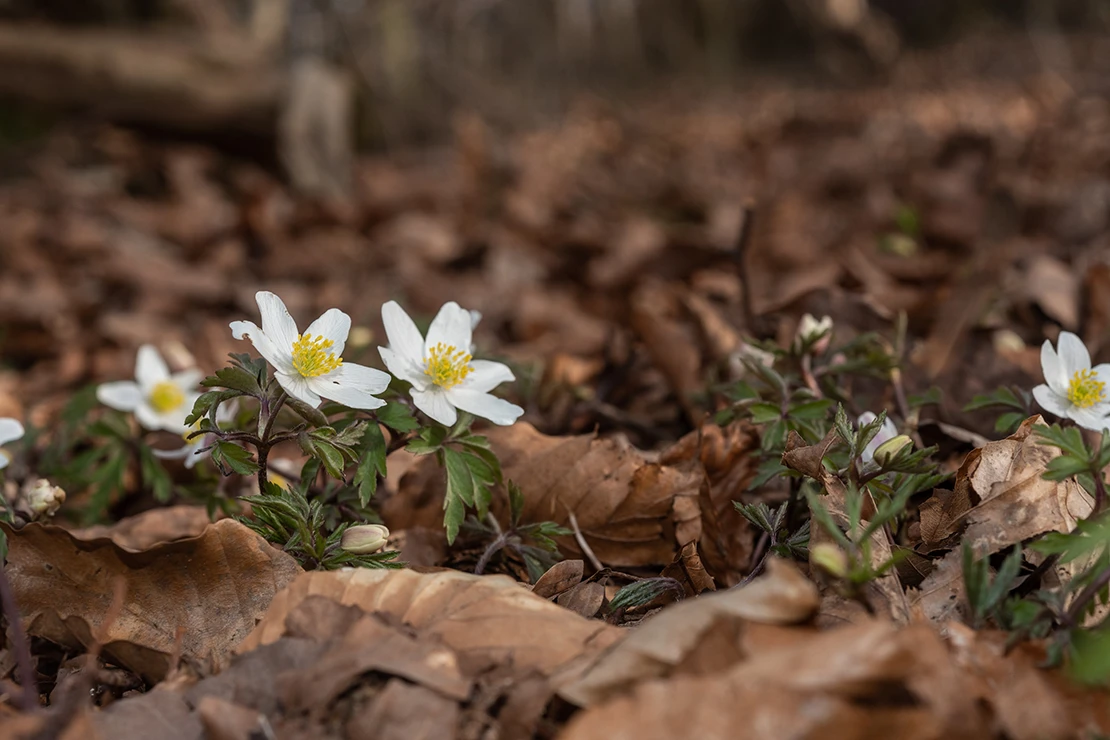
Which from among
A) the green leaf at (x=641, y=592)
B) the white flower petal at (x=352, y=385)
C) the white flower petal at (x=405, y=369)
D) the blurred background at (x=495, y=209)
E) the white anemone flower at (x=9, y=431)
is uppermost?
the white flower petal at (x=352, y=385)

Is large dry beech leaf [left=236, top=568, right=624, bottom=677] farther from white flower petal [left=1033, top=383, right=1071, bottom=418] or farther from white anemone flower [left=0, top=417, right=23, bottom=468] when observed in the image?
white flower petal [left=1033, top=383, right=1071, bottom=418]

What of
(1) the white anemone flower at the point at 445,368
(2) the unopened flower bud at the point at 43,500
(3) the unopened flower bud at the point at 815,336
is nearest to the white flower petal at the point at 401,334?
(1) the white anemone flower at the point at 445,368

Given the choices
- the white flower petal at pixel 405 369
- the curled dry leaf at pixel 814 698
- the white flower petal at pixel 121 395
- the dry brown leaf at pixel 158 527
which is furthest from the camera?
the white flower petal at pixel 121 395

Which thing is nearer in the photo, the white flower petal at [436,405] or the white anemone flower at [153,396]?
the white flower petal at [436,405]

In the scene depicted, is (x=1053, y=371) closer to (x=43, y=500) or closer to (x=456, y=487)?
(x=456, y=487)

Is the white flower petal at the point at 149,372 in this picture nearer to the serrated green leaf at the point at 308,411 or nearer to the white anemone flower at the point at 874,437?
the serrated green leaf at the point at 308,411

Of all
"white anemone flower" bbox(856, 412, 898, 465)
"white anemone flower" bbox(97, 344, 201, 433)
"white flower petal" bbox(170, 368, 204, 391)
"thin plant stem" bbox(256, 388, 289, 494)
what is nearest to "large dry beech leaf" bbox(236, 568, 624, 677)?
"thin plant stem" bbox(256, 388, 289, 494)

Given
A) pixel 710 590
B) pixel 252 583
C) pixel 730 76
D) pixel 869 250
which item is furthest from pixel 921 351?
pixel 730 76

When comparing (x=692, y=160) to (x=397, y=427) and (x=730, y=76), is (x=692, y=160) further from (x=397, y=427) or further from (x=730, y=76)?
(x=730, y=76)
